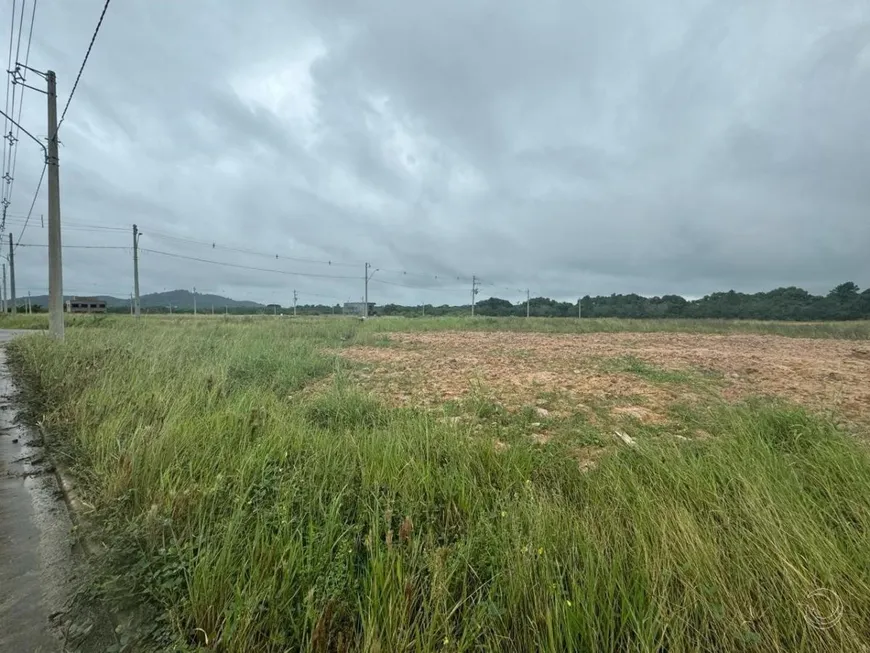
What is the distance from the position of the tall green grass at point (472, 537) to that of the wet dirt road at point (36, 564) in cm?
25

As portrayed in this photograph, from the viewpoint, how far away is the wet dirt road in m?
1.77

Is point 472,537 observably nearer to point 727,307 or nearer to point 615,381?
point 615,381

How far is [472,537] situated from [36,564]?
2.70 m

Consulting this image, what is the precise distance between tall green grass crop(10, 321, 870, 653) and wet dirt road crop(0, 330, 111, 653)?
0.25 metres

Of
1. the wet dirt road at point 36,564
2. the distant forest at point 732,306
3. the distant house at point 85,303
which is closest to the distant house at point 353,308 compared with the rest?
the distant forest at point 732,306

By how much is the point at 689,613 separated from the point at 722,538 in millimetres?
649

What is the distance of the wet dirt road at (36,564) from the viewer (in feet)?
5.82

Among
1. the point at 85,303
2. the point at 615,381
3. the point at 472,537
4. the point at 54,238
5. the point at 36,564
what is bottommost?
the point at 36,564

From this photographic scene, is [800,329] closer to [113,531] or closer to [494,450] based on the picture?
[494,450]

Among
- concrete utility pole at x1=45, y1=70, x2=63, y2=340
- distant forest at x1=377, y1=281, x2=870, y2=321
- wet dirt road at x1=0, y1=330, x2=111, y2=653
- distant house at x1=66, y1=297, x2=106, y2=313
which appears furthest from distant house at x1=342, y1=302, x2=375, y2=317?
wet dirt road at x1=0, y1=330, x2=111, y2=653

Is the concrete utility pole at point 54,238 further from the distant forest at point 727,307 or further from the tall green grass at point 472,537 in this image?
the distant forest at point 727,307

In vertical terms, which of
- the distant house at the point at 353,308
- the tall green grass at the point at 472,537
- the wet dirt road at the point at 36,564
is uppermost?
the distant house at the point at 353,308

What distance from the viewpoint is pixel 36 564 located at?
228 cm

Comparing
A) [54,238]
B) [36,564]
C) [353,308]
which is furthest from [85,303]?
[36,564]
